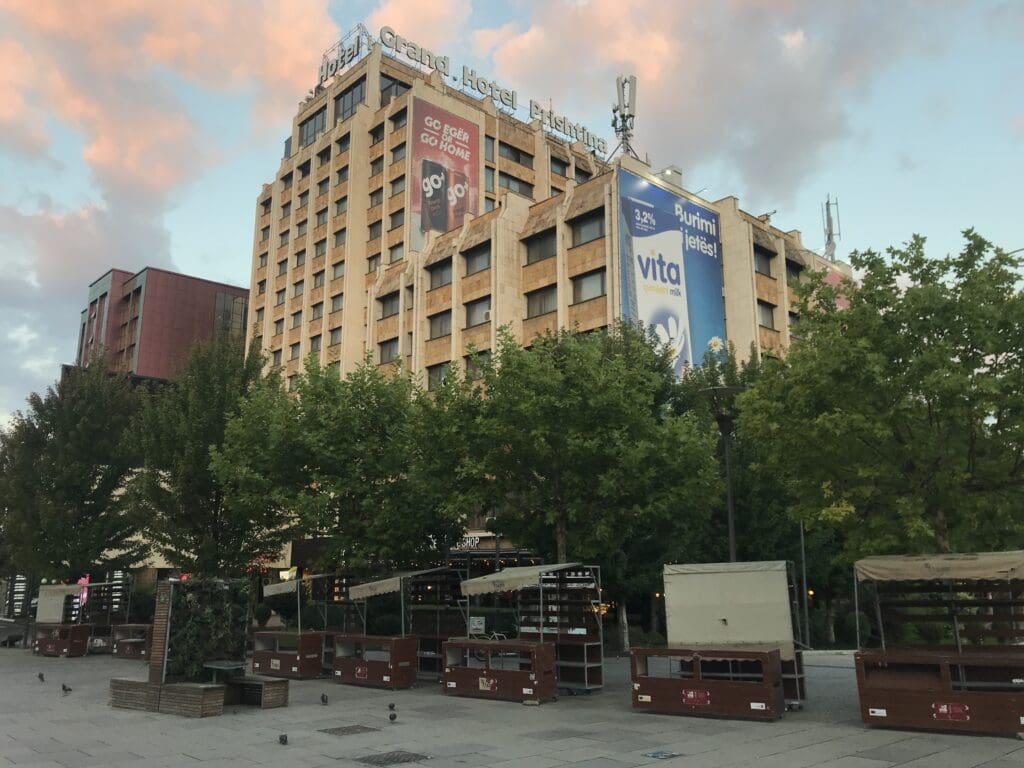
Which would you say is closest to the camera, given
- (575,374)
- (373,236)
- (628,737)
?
(628,737)

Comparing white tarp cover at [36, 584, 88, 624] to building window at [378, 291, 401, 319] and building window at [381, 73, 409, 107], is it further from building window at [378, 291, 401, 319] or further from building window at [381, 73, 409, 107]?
Result: building window at [381, 73, 409, 107]

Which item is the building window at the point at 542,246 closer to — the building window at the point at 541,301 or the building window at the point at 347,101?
the building window at the point at 541,301

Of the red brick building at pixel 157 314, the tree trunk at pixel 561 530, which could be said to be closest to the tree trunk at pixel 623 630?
the tree trunk at pixel 561 530

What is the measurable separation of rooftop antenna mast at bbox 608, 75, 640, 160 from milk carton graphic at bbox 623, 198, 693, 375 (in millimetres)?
14213

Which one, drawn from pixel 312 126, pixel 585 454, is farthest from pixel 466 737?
pixel 312 126

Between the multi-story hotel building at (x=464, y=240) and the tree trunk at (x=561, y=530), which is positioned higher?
the multi-story hotel building at (x=464, y=240)

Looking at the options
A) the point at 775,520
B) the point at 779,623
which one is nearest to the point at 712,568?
the point at 779,623

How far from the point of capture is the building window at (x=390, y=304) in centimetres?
5409

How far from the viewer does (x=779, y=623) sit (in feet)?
50.8

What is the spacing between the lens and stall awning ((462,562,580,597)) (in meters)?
17.6

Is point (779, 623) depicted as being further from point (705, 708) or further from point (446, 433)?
point (446, 433)

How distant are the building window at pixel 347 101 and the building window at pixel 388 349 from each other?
64.7ft

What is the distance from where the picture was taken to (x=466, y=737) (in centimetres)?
1309

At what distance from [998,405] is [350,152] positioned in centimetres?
5572
